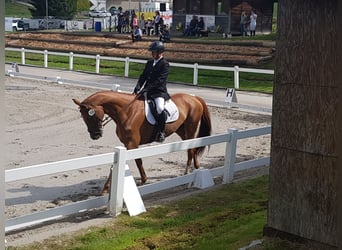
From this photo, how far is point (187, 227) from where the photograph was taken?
7.96m

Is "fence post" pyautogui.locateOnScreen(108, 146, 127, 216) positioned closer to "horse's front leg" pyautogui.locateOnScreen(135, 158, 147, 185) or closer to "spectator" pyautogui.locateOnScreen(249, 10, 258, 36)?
"horse's front leg" pyautogui.locateOnScreen(135, 158, 147, 185)

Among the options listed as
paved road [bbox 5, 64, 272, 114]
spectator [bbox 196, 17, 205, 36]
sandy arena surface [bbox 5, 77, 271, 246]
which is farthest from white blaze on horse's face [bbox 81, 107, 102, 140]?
spectator [bbox 196, 17, 205, 36]

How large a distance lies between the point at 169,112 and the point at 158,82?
0.61 m

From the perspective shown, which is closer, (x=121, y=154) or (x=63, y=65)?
(x=121, y=154)

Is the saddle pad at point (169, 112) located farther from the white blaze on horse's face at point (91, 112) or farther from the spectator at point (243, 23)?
the spectator at point (243, 23)

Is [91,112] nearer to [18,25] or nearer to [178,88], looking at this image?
[178,88]

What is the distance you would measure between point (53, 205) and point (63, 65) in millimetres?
28588

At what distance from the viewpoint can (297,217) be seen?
6.05 meters

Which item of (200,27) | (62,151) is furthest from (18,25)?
(62,151)

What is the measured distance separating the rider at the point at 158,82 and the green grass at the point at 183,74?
52.2 feet

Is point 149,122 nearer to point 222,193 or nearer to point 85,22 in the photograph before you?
point 222,193

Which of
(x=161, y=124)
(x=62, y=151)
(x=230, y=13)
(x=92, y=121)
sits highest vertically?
(x=230, y=13)

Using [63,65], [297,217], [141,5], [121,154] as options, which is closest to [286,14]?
[297,217]

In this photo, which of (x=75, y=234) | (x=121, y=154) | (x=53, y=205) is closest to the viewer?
(x=75, y=234)
